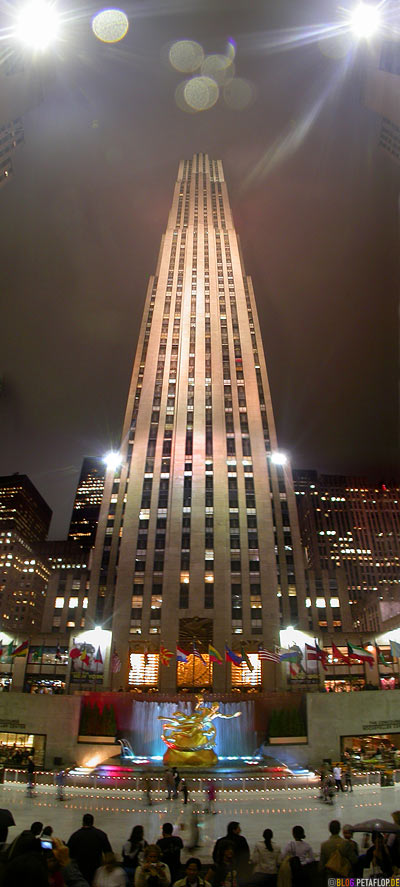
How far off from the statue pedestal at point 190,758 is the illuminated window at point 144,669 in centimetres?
2721

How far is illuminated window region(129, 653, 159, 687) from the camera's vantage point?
61875 mm

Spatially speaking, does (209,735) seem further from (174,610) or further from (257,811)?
(174,610)

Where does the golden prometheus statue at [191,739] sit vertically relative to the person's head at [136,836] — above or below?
above

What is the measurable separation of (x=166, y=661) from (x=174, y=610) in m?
16.2

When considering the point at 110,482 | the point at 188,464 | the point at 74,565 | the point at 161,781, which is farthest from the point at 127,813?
the point at 74,565

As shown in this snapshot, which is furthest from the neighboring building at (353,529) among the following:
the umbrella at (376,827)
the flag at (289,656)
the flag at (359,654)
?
the umbrella at (376,827)

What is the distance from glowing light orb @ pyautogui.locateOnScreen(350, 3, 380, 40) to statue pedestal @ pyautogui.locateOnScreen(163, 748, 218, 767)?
152ft

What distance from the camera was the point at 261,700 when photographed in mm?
48781

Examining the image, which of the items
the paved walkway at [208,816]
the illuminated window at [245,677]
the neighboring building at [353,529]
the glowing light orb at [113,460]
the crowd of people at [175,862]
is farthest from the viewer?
the neighboring building at [353,529]

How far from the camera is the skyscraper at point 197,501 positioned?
65.1 m

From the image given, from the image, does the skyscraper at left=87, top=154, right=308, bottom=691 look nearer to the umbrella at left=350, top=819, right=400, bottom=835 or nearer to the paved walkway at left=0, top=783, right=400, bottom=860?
the paved walkway at left=0, top=783, right=400, bottom=860

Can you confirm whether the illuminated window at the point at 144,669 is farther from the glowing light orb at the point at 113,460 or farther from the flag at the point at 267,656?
the glowing light orb at the point at 113,460

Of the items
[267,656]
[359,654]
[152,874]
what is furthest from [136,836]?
[359,654]

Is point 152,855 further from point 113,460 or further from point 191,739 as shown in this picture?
point 113,460
